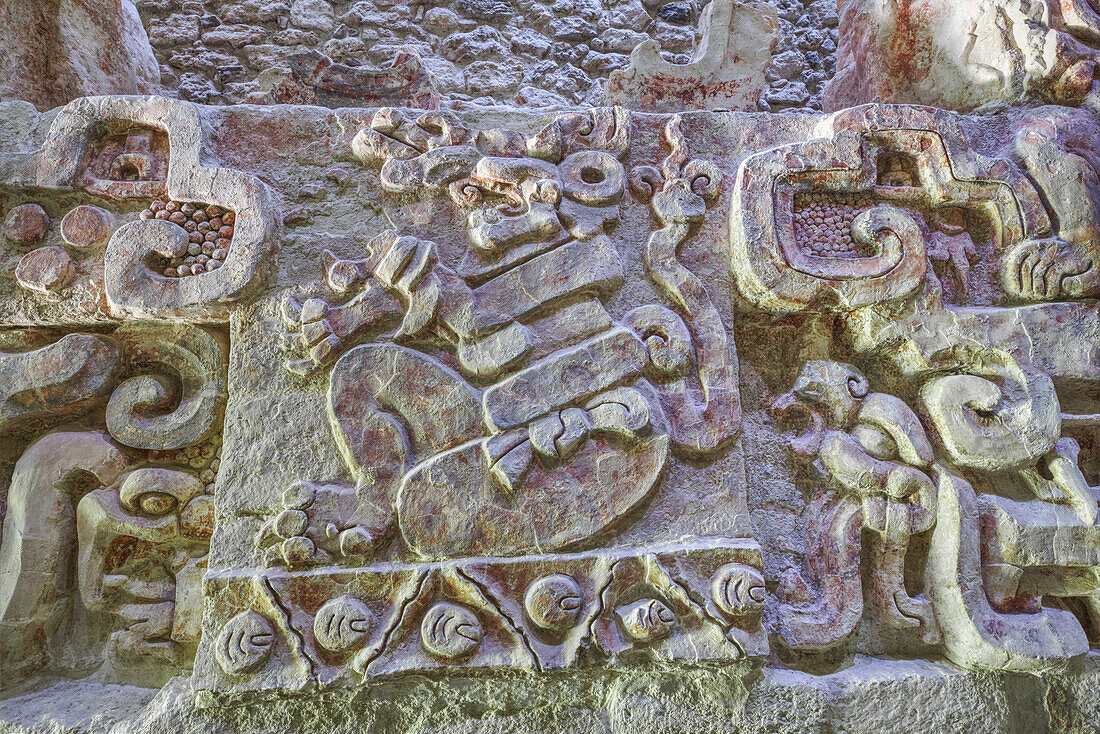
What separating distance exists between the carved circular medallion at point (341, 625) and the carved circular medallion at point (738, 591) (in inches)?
28.5

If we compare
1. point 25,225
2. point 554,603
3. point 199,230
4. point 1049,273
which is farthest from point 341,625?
point 1049,273

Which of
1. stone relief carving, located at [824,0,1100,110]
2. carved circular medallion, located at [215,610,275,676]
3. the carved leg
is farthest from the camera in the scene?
stone relief carving, located at [824,0,1100,110]

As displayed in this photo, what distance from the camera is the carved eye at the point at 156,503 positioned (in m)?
1.59

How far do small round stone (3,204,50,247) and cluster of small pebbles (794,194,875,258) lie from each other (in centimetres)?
189

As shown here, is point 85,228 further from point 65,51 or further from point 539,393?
point 539,393

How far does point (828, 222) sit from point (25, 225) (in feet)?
6.58

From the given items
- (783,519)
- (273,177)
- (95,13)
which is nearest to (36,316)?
(273,177)

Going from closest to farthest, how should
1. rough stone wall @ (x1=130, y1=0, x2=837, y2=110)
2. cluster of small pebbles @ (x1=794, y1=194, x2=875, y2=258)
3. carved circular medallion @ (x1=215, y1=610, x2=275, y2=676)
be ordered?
carved circular medallion @ (x1=215, y1=610, x2=275, y2=676) < cluster of small pebbles @ (x1=794, y1=194, x2=875, y2=258) < rough stone wall @ (x1=130, y1=0, x2=837, y2=110)

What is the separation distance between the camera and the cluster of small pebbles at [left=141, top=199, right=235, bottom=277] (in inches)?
63.9

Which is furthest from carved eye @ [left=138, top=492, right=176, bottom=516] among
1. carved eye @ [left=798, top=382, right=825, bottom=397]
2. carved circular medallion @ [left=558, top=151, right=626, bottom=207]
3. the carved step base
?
carved eye @ [left=798, top=382, right=825, bottom=397]

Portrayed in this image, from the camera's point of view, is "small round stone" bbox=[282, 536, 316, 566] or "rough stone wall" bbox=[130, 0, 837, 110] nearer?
"small round stone" bbox=[282, 536, 316, 566]

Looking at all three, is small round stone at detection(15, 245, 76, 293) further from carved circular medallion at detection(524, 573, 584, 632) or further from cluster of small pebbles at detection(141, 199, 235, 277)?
carved circular medallion at detection(524, 573, 584, 632)

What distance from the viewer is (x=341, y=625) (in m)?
1.37

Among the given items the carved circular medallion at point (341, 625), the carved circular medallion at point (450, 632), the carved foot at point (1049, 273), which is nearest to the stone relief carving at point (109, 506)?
the carved circular medallion at point (341, 625)
